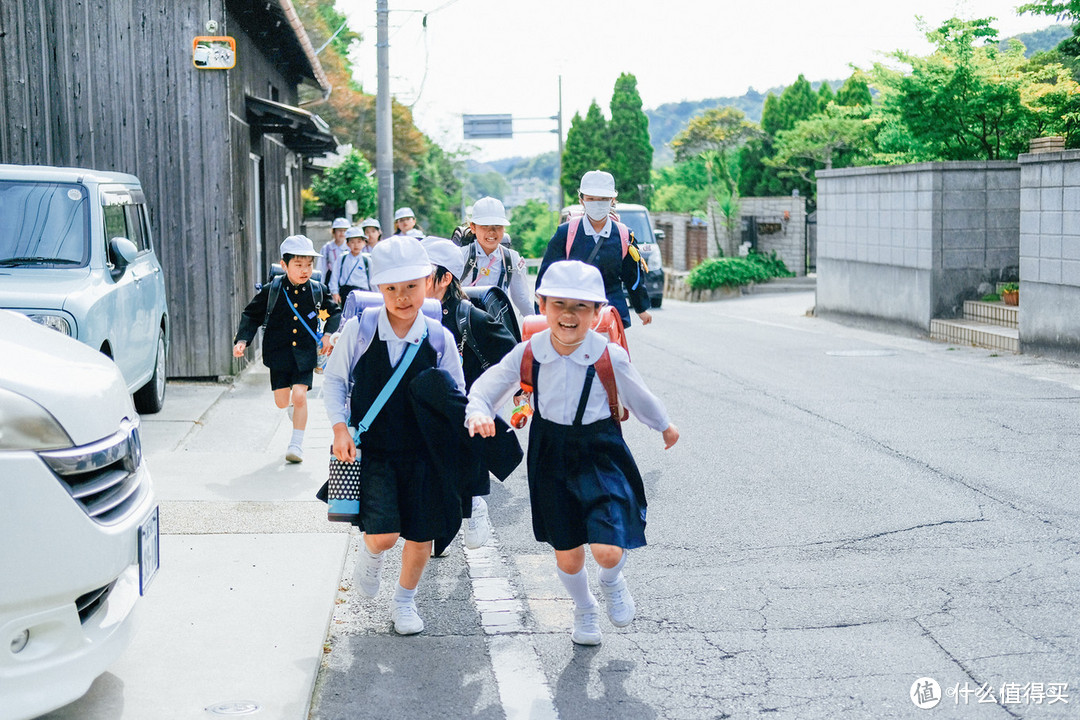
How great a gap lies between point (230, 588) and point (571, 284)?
7.23 ft

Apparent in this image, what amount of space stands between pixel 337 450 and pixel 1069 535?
384 centimetres

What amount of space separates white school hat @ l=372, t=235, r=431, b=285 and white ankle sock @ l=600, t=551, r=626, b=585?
1.39 meters

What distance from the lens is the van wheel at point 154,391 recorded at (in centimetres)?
1047

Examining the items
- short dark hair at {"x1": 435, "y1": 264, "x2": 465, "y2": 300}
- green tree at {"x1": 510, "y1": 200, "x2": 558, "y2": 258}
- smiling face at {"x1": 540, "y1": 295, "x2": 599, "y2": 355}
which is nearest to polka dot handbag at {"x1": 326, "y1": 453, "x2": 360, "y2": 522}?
smiling face at {"x1": 540, "y1": 295, "x2": 599, "y2": 355}

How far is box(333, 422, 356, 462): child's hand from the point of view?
501cm

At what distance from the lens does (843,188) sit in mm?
20828

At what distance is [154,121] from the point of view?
12453mm

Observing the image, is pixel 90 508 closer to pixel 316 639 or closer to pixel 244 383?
pixel 316 639

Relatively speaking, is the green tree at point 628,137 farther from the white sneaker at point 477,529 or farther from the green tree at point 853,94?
the white sneaker at point 477,529

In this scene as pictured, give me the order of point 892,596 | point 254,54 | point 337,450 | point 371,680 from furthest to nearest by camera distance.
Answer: point 254,54 → point 892,596 → point 337,450 → point 371,680

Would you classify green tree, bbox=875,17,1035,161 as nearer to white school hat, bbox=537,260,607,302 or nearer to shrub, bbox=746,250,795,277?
shrub, bbox=746,250,795,277

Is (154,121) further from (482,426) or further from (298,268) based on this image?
(482,426)

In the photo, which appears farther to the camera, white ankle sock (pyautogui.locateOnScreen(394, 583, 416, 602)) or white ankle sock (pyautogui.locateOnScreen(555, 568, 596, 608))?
white ankle sock (pyautogui.locateOnScreen(394, 583, 416, 602))

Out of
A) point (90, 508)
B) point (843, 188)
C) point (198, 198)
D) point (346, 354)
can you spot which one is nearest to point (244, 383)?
point (198, 198)
